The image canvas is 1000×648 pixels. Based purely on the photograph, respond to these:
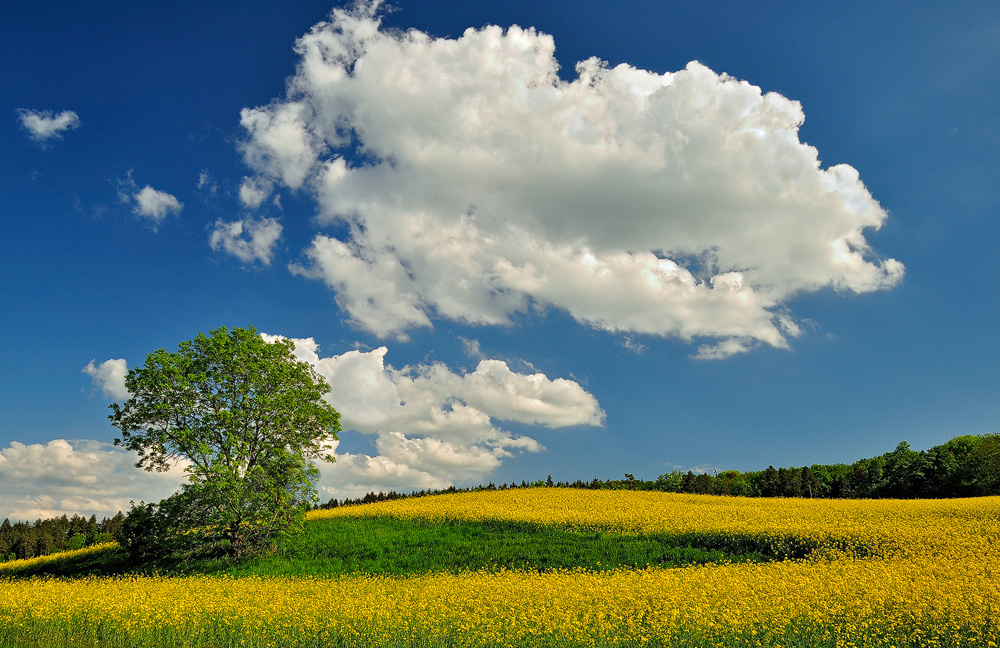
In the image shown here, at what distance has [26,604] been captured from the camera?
16719mm

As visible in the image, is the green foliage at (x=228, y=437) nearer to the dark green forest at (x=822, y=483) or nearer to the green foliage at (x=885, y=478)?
the dark green forest at (x=822, y=483)

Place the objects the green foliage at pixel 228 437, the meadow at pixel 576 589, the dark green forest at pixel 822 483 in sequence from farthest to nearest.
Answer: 1. the dark green forest at pixel 822 483
2. the green foliage at pixel 228 437
3. the meadow at pixel 576 589

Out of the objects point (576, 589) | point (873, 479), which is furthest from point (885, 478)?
point (576, 589)

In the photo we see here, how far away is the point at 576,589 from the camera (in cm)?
1416

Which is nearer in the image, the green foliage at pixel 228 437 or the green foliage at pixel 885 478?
the green foliage at pixel 228 437

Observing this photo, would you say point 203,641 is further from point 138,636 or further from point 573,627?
point 573,627

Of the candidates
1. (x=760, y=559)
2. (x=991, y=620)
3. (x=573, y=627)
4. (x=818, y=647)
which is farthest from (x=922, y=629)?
(x=760, y=559)

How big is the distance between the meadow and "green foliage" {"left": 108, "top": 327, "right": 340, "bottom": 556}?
6.05ft

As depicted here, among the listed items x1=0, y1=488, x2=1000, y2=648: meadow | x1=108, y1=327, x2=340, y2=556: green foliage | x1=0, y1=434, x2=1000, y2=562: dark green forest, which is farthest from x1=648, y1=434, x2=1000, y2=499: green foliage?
x1=108, y1=327, x2=340, y2=556: green foliage

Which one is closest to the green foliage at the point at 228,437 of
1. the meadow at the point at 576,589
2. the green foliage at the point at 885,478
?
the meadow at the point at 576,589

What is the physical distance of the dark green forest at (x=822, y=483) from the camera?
51.6m

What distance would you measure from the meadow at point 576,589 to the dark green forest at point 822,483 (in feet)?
83.9

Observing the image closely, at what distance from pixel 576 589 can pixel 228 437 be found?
19.5 m

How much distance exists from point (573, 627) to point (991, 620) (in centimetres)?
768
